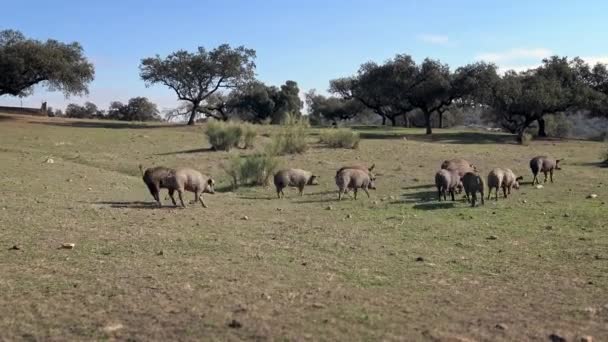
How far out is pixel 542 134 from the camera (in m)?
53.5

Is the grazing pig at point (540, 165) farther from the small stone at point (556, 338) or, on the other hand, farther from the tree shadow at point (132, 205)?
the small stone at point (556, 338)

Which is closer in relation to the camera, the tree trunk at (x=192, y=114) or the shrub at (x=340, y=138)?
the shrub at (x=340, y=138)

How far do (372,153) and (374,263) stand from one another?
2178 cm

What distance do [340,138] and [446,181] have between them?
1580 centimetres

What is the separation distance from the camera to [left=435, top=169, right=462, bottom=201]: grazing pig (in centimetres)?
1756

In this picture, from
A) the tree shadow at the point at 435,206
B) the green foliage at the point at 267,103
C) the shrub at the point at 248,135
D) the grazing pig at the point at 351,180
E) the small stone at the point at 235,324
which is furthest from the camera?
the green foliage at the point at 267,103

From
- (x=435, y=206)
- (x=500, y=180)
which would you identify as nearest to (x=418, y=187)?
(x=500, y=180)

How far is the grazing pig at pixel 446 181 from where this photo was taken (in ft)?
57.6

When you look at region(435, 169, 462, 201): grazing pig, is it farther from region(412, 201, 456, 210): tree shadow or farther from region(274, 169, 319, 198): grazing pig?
region(274, 169, 319, 198): grazing pig

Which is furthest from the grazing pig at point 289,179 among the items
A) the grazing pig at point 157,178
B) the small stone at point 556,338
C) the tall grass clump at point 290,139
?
the small stone at point 556,338

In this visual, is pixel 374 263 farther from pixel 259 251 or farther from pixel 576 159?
pixel 576 159

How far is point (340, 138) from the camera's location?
109 feet

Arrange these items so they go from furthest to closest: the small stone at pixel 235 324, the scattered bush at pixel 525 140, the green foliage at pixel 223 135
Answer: the scattered bush at pixel 525 140
the green foliage at pixel 223 135
the small stone at pixel 235 324

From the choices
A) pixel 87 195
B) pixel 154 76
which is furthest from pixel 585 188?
pixel 154 76
